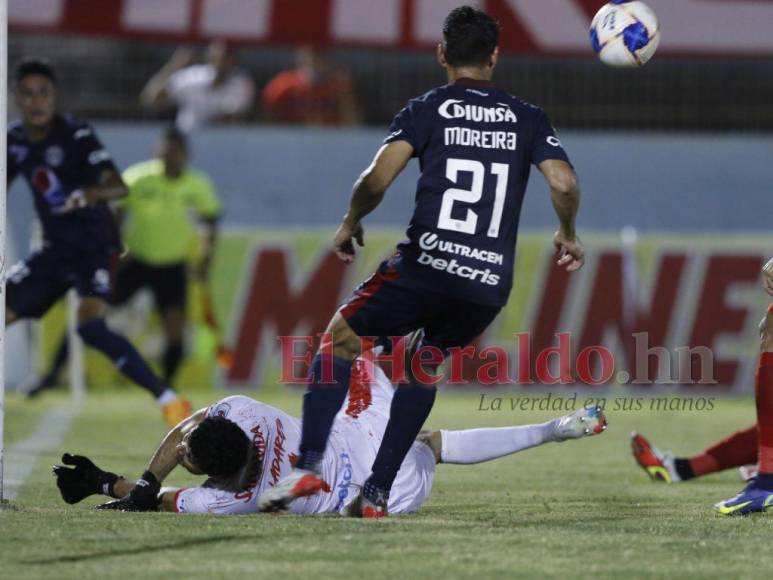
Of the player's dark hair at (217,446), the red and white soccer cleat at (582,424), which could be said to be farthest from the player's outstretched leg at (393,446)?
the red and white soccer cleat at (582,424)

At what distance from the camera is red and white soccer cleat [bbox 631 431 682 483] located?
811 cm

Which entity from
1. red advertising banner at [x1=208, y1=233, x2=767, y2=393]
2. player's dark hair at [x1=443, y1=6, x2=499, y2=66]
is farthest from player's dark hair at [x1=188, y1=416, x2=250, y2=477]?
red advertising banner at [x1=208, y1=233, x2=767, y2=393]

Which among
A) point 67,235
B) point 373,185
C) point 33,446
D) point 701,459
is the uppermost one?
point 373,185

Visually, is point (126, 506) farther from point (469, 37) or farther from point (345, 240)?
point (469, 37)

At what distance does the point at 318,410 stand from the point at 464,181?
1.10 metres

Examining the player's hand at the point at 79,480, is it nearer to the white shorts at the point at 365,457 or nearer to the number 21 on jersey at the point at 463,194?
the white shorts at the point at 365,457

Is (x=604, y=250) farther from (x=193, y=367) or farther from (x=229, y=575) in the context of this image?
(x=229, y=575)

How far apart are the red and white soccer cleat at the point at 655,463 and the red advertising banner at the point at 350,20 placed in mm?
6738

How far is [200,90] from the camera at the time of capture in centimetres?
1669

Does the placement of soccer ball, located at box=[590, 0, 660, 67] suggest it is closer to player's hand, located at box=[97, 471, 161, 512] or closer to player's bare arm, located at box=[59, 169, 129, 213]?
player's hand, located at box=[97, 471, 161, 512]

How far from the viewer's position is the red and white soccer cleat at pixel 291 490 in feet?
19.1

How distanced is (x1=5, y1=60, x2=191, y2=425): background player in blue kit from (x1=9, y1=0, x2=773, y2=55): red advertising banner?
4.53 meters

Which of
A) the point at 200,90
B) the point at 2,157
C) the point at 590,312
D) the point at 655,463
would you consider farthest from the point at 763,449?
the point at 200,90

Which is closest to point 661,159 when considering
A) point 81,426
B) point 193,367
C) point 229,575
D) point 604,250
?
point 604,250
